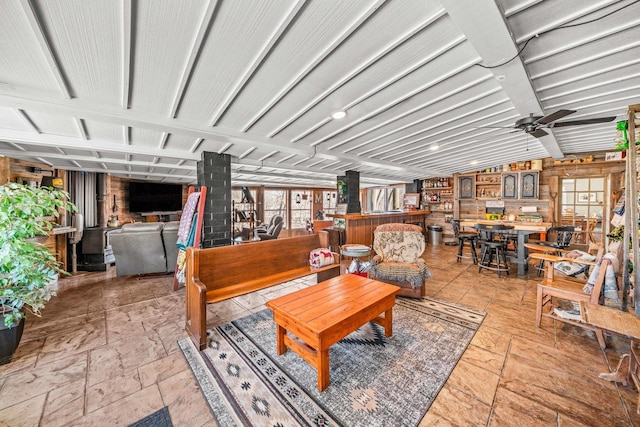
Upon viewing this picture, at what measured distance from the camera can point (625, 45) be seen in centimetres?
183

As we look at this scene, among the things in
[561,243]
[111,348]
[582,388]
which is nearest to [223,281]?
[111,348]

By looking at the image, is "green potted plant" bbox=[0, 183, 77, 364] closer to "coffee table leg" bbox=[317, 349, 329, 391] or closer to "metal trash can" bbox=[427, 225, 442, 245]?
"coffee table leg" bbox=[317, 349, 329, 391]

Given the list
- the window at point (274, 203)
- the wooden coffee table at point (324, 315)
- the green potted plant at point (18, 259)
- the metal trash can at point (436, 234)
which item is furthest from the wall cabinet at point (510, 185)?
the green potted plant at point (18, 259)

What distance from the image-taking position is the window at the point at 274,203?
34.9ft

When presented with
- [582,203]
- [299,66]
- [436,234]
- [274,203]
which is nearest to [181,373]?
[299,66]

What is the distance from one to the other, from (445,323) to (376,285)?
0.95 metres

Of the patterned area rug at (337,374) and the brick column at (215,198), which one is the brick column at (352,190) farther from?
the patterned area rug at (337,374)

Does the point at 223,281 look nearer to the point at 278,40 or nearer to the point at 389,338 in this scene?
the point at 389,338

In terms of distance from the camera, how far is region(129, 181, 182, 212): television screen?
23.4 ft

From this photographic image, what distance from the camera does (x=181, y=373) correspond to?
1.87m

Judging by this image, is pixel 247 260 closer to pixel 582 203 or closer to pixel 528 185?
pixel 528 185

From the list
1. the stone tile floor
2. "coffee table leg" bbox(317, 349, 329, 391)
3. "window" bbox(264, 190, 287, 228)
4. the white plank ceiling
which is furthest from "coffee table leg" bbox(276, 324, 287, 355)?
"window" bbox(264, 190, 287, 228)

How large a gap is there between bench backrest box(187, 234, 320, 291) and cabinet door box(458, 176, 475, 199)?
20.5 feet

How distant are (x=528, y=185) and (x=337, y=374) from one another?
7618 millimetres
